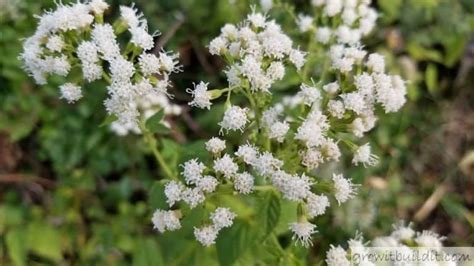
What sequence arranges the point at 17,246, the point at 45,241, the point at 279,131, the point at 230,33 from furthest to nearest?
the point at 45,241 < the point at 17,246 < the point at 230,33 < the point at 279,131

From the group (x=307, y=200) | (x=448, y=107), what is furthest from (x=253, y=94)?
(x=448, y=107)

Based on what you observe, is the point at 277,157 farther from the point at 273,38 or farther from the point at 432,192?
the point at 432,192

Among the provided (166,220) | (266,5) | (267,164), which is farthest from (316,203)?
(266,5)

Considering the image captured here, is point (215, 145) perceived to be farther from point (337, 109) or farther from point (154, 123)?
point (337, 109)

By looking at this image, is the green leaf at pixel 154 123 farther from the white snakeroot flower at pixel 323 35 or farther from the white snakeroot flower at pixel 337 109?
the white snakeroot flower at pixel 323 35

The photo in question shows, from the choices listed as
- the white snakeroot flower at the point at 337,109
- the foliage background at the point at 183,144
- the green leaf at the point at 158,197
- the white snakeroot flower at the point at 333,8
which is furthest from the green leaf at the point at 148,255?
the white snakeroot flower at the point at 333,8

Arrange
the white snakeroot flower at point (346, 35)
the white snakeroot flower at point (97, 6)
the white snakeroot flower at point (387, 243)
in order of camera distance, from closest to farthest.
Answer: the white snakeroot flower at point (97, 6) < the white snakeroot flower at point (387, 243) < the white snakeroot flower at point (346, 35)
